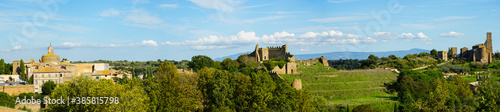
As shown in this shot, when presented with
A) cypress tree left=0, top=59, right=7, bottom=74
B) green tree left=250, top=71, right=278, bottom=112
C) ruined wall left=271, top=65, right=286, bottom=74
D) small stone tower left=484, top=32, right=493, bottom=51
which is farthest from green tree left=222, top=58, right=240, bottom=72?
small stone tower left=484, top=32, right=493, bottom=51

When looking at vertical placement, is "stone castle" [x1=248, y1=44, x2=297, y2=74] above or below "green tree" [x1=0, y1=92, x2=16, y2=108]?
above

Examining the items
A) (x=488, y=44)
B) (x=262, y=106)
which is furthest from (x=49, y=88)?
(x=488, y=44)

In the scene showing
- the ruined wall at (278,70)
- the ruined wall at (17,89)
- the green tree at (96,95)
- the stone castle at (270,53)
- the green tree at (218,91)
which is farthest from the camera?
the stone castle at (270,53)

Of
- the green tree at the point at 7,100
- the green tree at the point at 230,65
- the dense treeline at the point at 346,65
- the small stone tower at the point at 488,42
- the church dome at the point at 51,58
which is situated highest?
the small stone tower at the point at 488,42

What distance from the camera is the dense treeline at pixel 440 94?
3031 centimetres

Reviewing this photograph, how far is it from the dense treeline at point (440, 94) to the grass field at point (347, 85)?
222 cm

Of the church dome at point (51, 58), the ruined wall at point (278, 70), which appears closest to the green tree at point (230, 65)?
the ruined wall at point (278, 70)

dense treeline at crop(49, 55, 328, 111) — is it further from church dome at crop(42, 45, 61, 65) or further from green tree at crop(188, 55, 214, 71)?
church dome at crop(42, 45, 61, 65)

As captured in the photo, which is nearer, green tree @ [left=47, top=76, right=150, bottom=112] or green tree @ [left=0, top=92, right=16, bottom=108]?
green tree @ [left=47, top=76, right=150, bottom=112]

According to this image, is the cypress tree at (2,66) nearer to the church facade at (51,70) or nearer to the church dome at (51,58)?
the church facade at (51,70)

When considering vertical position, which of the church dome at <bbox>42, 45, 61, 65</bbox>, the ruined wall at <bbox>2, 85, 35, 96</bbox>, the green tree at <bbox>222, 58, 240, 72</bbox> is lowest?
the ruined wall at <bbox>2, 85, 35, 96</bbox>

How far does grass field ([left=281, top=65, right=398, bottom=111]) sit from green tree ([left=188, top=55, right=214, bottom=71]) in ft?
45.8

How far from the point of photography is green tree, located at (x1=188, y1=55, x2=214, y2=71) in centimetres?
6612

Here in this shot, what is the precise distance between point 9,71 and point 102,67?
1410 centimetres
